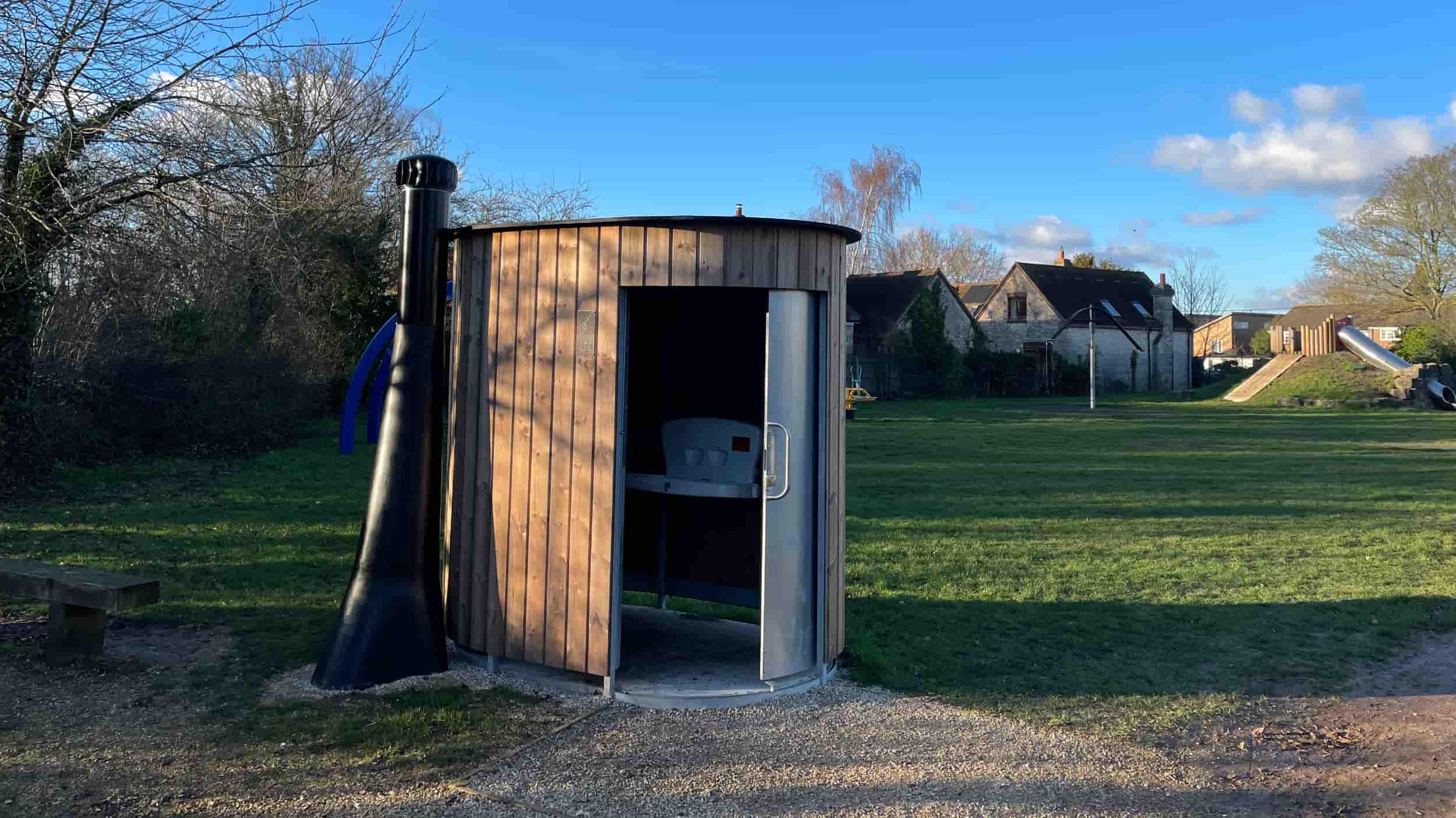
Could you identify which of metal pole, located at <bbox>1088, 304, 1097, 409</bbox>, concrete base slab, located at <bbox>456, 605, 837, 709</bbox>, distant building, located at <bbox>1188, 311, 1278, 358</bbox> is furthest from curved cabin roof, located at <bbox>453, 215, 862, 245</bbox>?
distant building, located at <bbox>1188, 311, 1278, 358</bbox>

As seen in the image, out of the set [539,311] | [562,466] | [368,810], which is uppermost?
[539,311]

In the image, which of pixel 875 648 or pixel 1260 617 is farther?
pixel 1260 617

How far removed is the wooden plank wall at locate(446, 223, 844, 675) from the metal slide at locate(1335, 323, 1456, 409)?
1617 inches

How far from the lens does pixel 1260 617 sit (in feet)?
25.2

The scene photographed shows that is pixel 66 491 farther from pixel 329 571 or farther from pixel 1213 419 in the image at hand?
pixel 1213 419

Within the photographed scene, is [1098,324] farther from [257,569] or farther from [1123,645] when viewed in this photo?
[257,569]

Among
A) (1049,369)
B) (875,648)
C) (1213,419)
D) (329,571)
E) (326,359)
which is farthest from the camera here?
(1049,369)

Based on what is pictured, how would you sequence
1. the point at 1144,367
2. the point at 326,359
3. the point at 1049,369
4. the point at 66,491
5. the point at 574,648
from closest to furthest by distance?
the point at 574,648 < the point at 66,491 < the point at 326,359 < the point at 1049,369 < the point at 1144,367

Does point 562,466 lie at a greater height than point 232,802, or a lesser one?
greater

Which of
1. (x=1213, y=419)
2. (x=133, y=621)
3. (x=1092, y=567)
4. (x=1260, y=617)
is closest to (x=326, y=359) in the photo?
(x=133, y=621)

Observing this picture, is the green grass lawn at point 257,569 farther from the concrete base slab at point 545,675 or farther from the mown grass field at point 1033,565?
the concrete base slab at point 545,675

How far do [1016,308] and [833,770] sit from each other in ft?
185

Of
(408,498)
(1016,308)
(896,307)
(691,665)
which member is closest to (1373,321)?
(1016,308)

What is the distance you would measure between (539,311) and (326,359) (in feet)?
59.3
